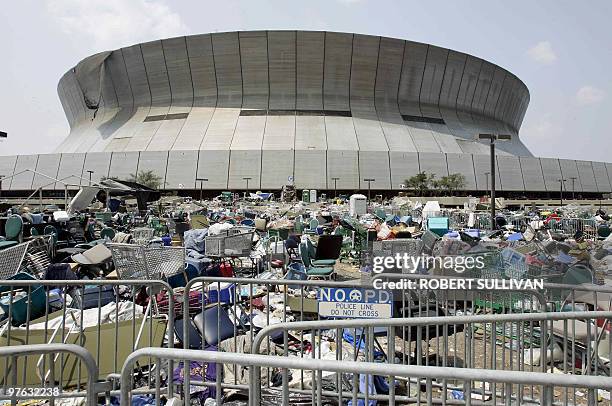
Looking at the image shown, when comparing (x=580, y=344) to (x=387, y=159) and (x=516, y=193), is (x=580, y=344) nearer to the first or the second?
(x=387, y=159)

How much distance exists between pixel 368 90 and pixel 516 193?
24.3 m

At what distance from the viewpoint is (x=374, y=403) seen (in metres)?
3.75

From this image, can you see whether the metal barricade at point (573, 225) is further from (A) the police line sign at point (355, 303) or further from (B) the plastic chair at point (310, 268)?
(A) the police line sign at point (355, 303)

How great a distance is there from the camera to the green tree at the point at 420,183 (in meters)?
55.3

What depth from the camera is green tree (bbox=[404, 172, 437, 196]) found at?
55.3 m

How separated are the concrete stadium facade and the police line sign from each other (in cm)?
5191

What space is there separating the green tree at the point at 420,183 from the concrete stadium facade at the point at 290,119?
5.07 feet

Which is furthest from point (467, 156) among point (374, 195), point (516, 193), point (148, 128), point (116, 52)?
point (116, 52)

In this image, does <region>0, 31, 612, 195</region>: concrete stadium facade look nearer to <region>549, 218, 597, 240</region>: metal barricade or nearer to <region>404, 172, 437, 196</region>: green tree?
<region>404, 172, 437, 196</region>: green tree

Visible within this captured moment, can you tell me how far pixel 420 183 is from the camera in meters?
55.5

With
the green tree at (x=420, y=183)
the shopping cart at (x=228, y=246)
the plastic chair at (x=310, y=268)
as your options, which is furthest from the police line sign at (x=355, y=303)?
the green tree at (x=420, y=183)

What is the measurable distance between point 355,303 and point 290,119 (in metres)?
58.5

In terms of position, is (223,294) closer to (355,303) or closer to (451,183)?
(355,303)

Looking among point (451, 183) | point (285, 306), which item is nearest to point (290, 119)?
point (451, 183)
